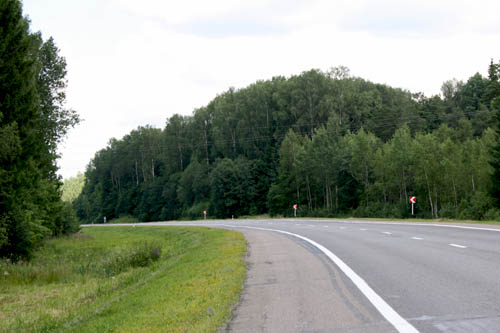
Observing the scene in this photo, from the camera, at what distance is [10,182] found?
24516mm

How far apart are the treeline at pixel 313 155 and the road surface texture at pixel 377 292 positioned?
34.1 meters

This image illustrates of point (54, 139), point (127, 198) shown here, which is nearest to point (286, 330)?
point (54, 139)

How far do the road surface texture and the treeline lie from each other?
34.1m

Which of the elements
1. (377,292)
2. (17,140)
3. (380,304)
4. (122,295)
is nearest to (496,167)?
(17,140)

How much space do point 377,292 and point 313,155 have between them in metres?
68.4

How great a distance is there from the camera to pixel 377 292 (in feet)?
28.1

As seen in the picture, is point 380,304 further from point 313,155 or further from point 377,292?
point 313,155

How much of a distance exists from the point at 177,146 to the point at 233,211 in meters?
30.8

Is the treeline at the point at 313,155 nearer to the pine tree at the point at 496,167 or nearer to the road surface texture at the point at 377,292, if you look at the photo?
the pine tree at the point at 496,167

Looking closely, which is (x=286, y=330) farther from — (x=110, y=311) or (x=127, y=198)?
(x=127, y=198)

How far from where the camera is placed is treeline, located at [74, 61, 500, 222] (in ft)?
193

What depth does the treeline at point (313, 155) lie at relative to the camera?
5884cm

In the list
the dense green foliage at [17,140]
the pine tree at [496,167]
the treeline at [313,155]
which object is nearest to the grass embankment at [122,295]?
the dense green foliage at [17,140]

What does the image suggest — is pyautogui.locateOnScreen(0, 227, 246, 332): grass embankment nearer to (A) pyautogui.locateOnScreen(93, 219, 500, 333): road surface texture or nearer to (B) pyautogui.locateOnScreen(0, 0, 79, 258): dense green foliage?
(A) pyautogui.locateOnScreen(93, 219, 500, 333): road surface texture
